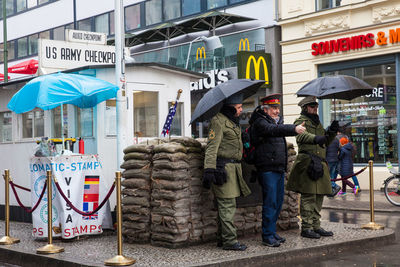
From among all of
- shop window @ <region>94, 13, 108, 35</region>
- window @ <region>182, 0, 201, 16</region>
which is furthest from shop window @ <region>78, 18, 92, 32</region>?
window @ <region>182, 0, 201, 16</region>

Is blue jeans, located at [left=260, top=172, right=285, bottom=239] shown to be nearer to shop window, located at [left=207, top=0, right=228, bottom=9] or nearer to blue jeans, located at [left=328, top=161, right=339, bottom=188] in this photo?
blue jeans, located at [left=328, top=161, right=339, bottom=188]

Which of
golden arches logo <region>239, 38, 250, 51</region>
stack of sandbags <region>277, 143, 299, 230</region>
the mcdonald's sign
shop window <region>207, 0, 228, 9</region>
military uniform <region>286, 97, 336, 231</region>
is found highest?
shop window <region>207, 0, 228, 9</region>

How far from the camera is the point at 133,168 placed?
27.1 ft

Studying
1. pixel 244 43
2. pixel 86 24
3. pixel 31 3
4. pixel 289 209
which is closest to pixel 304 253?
pixel 289 209

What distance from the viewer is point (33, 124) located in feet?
35.7

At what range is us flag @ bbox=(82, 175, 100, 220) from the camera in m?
8.71

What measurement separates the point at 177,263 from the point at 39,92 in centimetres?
355

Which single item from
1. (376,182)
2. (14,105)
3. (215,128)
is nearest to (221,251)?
(215,128)

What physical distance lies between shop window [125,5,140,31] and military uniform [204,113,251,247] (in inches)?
837

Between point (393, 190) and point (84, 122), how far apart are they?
7.44m

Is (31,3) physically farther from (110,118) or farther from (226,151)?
(226,151)

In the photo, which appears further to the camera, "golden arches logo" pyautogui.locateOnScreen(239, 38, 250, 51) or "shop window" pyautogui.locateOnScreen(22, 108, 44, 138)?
"golden arches logo" pyautogui.locateOnScreen(239, 38, 250, 51)

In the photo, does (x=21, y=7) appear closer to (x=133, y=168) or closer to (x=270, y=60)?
(x=270, y=60)

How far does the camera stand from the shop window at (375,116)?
56.3ft
